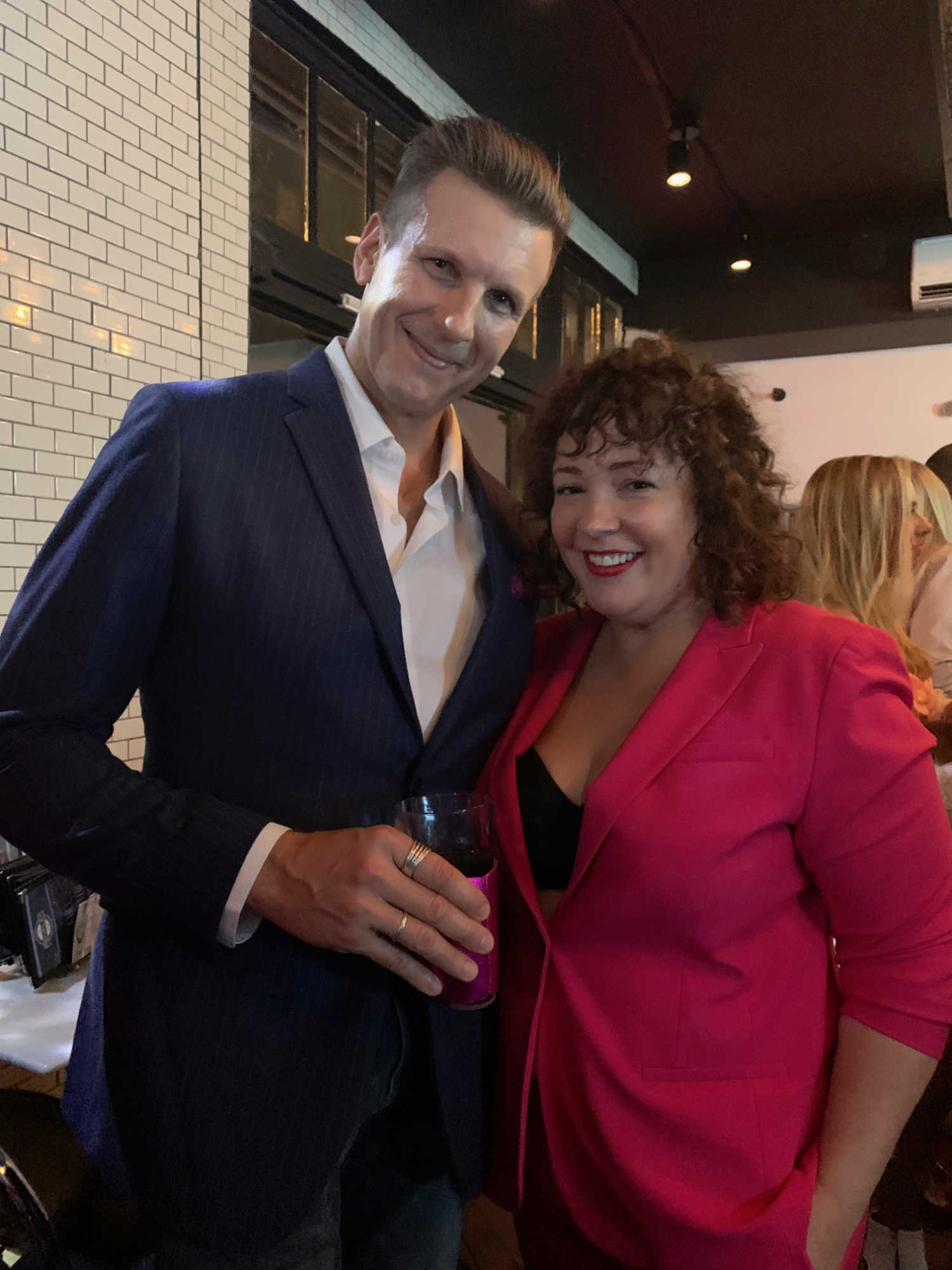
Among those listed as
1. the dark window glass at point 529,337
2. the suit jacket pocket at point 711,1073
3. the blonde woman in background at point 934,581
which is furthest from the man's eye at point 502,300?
the dark window glass at point 529,337

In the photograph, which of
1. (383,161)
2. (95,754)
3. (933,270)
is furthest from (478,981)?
(933,270)

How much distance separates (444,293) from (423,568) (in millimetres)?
385

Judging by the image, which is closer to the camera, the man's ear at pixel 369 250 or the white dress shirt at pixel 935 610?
the man's ear at pixel 369 250

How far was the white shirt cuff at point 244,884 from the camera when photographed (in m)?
0.95

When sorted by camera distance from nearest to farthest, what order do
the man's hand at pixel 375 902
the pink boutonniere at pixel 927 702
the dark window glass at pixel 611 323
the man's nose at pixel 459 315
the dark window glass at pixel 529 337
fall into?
the man's hand at pixel 375 902 → the man's nose at pixel 459 315 → the pink boutonniere at pixel 927 702 → the dark window glass at pixel 529 337 → the dark window glass at pixel 611 323

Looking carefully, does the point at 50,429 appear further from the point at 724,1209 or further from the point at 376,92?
the point at 376,92

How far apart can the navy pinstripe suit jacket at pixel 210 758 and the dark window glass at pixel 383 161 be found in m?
2.67

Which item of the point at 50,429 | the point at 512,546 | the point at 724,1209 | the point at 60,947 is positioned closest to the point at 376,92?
the point at 50,429

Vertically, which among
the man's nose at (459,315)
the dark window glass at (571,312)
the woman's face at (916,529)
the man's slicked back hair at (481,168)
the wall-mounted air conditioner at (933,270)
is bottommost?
the woman's face at (916,529)

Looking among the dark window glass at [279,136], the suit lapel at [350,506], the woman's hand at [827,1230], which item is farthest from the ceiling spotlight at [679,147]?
the woman's hand at [827,1230]

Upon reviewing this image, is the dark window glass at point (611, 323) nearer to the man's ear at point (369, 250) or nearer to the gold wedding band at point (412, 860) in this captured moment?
the man's ear at point (369, 250)

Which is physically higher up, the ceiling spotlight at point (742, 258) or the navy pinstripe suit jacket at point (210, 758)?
the ceiling spotlight at point (742, 258)

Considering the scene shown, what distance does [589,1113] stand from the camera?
1.15 meters

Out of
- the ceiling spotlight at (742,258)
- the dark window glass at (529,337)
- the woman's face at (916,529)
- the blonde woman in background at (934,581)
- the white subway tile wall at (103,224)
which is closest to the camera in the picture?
the white subway tile wall at (103,224)
